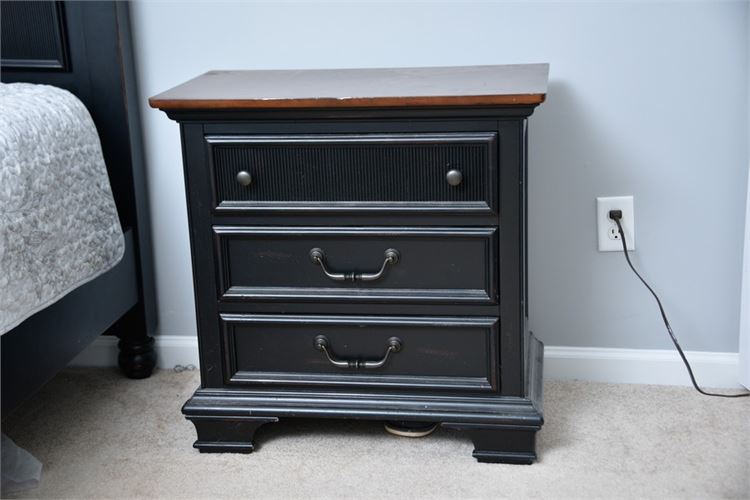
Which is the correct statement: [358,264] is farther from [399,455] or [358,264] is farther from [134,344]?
[134,344]

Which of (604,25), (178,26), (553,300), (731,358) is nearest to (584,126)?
(604,25)

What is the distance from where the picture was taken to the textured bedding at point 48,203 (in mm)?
1421

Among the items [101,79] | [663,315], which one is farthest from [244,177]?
[663,315]

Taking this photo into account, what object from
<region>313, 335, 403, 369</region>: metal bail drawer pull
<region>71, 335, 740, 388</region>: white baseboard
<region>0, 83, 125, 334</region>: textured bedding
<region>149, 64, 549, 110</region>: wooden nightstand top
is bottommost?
<region>71, 335, 740, 388</region>: white baseboard

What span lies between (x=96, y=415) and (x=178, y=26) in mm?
740

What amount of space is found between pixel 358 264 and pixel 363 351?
15 centimetres

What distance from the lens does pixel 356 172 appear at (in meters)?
1.46

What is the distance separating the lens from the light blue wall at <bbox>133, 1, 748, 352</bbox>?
5.53 ft

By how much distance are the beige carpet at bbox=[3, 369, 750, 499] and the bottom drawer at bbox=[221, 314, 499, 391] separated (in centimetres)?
13

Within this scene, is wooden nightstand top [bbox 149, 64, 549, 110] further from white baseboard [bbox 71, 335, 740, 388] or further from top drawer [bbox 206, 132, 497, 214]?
white baseboard [bbox 71, 335, 740, 388]

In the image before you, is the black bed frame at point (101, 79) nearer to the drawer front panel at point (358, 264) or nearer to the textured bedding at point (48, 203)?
the textured bedding at point (48, 203)

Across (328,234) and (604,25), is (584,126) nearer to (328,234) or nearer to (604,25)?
(604,25)

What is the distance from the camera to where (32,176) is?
1485mm

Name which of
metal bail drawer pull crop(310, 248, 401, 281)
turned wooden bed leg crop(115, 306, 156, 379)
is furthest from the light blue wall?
metal bail drawer pull crop(310, 248, 401, 281)
